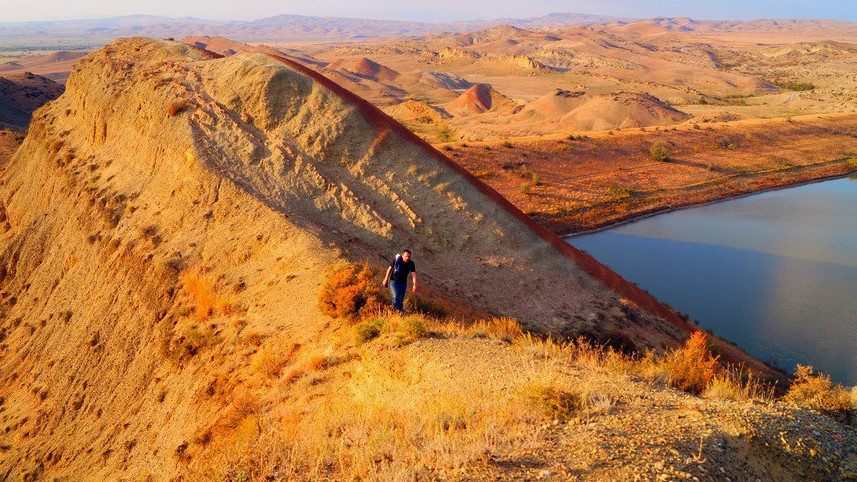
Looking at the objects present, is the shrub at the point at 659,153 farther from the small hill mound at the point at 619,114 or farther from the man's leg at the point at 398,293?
the man's leg at the point at 398,293

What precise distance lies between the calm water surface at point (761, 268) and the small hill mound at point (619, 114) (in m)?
20.9

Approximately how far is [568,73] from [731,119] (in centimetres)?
5978

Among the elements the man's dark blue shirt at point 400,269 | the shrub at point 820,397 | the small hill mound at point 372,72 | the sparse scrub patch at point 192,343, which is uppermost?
the small hill mound at point 372,72

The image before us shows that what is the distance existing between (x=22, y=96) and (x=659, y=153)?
6497cm

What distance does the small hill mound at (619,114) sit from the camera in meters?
56.1

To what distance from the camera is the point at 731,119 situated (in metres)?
60.0

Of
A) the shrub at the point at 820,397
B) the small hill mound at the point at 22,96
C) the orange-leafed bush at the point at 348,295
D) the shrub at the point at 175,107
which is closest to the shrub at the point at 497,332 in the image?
the orange-leafed bush at the point at 348,295

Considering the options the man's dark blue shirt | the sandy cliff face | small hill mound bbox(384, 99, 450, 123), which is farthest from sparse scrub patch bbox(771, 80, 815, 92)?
the man's dark blue shirt

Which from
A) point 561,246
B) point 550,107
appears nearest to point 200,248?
point 561,246

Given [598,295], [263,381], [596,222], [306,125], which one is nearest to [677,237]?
[596,222]

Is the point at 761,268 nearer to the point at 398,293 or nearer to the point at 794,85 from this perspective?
the point at 398,293

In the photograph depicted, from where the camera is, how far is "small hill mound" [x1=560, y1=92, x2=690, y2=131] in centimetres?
5609

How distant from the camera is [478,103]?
7188 centimetres

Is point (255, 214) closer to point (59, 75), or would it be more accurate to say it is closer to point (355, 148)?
point (355, 148)
